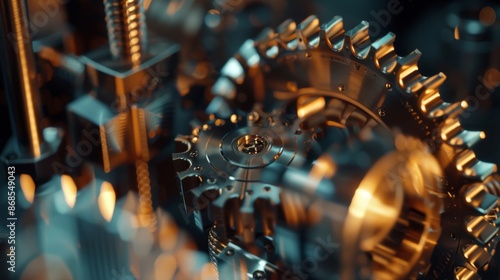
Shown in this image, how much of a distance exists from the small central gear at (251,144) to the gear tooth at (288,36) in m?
0.09

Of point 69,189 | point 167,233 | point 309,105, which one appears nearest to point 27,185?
point 69,189

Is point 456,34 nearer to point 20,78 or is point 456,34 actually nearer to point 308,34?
point 308,34

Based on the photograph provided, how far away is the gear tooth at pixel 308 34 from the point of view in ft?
2.39

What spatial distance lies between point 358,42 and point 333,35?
0.11 ft

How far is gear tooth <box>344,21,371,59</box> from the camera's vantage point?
0.67 m

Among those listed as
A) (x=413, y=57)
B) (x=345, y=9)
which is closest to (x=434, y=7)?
(x=345, y=9)

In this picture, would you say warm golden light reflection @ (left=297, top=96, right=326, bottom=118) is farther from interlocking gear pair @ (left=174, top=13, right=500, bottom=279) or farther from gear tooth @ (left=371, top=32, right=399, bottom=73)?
gear tooth @ (left=371, top=32, right=399, bottom=73)

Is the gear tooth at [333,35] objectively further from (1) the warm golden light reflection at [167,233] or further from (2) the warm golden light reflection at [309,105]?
(1) the warm golden light reflection at [167,233]

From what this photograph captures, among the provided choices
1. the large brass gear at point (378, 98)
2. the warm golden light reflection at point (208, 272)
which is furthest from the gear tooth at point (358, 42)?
the warm golden light reflection at point (208, 272)

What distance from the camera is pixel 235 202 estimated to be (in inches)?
26.1

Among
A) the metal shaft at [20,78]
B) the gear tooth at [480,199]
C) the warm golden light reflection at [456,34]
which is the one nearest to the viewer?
the gear tooth at [480,199]

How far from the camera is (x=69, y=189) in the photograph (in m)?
0.76

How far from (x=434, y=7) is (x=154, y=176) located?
1.14ft

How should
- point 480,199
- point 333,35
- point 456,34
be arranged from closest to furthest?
point 480,199 → point 333,35 → point 456,34
